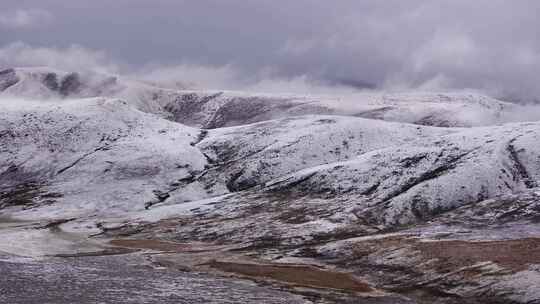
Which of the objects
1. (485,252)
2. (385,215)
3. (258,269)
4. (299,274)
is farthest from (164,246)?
(485,252)

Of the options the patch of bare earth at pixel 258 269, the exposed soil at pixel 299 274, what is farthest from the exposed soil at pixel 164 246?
the exposed soil at pixel 299 274

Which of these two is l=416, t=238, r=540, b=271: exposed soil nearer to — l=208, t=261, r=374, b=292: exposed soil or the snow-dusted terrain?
the snow-dusted terrain

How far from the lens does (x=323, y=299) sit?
216 feet

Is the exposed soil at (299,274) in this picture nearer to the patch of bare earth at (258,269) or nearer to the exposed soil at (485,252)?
the patch of bare earth at (258,269)

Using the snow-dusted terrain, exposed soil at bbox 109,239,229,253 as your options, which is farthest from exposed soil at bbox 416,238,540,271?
exposed soil at bbox 109,239,229,253

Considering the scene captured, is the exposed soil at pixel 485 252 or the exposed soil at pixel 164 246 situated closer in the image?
the exposed soil at pixel 485 252

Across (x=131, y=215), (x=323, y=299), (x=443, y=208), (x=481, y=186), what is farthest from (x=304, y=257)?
(x=131, y=215)

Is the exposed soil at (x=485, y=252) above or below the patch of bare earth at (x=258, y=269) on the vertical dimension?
above

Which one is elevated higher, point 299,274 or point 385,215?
point 385,215

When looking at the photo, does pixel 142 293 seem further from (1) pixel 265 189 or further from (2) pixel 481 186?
(1) pixel 265 189

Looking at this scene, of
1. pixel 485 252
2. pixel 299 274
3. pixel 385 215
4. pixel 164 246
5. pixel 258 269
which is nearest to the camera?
pixel 299 274

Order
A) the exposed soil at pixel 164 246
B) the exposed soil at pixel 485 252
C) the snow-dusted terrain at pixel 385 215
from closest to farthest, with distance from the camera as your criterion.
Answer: the exposed soil at pixel 485 252 → the snow-dusted terrain at pixel 385 215 → the exposed soil at pixel 164 246

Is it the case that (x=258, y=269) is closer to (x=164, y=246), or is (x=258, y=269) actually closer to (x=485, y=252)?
(x=485, y=252)

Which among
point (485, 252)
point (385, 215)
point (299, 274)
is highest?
point (385, 215)
